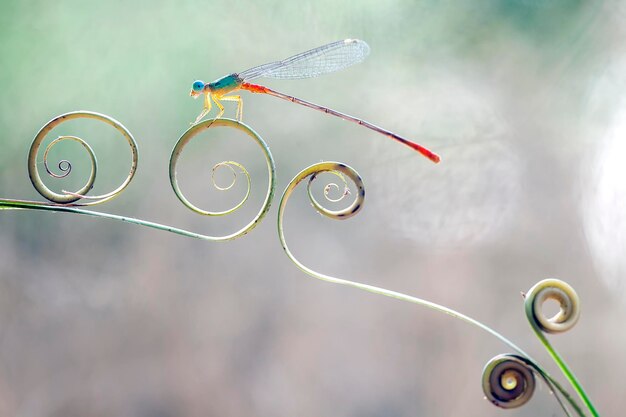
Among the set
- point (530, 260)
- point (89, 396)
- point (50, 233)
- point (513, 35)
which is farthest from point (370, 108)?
point (89, 396)

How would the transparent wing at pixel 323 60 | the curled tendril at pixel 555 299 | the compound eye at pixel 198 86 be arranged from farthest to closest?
the transparent wing at pixel 323 60 → the compound eye at pixel 198 86 → the curled tendril at pixel 555 299

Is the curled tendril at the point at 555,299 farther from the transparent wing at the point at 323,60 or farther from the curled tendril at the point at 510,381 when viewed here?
the transparent wing at the point at 323,60


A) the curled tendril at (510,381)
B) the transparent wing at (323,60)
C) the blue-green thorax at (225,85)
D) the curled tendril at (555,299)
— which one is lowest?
the curled tendril at (510,381)

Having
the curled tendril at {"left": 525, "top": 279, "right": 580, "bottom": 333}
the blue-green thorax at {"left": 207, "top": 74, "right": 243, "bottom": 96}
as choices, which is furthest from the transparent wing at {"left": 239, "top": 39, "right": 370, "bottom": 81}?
the curled tendril at {"left": 525, "top": 279, "right": 580, "bottom": 333}

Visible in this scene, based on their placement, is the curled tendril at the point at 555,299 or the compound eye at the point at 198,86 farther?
the compound eye at the point at 198,86

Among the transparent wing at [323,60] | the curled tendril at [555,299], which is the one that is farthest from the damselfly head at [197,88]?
the curled tendril at [555,299]

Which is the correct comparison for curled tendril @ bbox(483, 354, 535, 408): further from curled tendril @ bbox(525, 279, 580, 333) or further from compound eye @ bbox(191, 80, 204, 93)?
compound eye @ bbox(191, 80, 204, 93)

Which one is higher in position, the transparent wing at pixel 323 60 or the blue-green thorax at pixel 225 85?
the transparent wing at pixel 323 60
